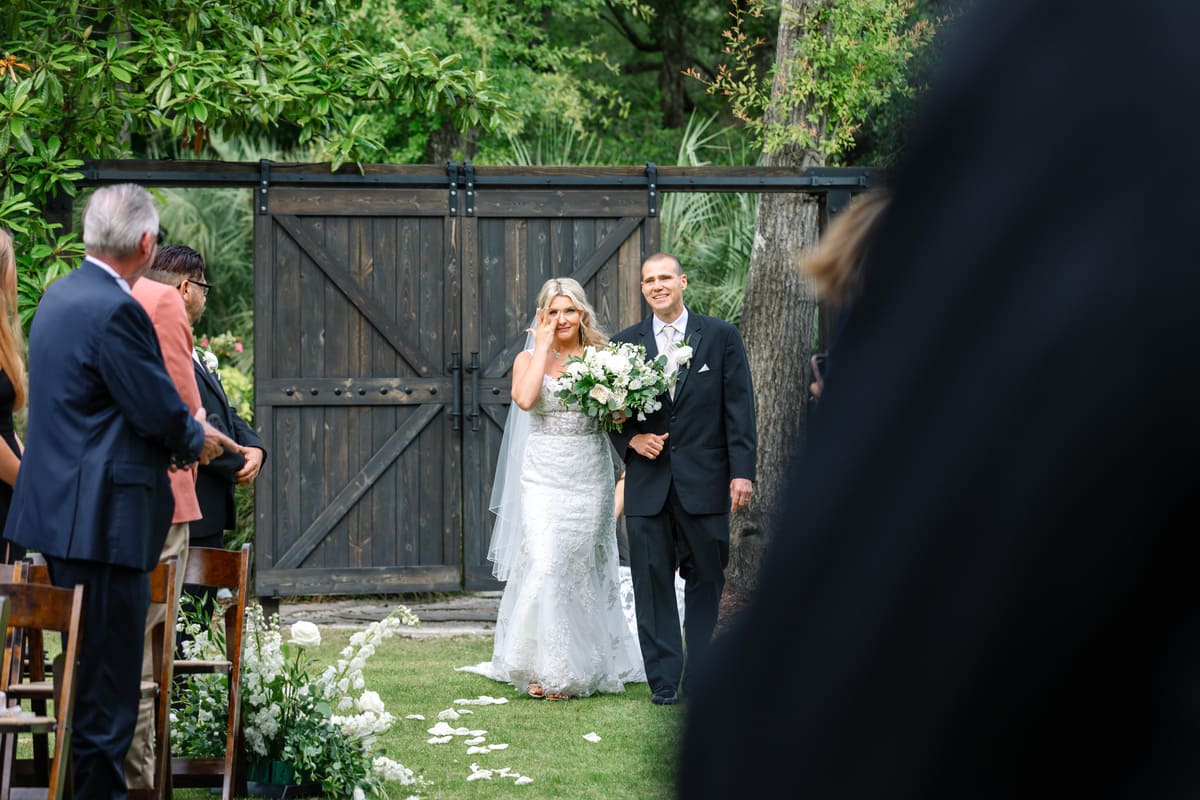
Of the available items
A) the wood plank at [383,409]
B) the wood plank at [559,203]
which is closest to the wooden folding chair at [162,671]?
the wood plank at [383,409]

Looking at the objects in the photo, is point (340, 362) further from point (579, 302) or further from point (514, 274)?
point (579, 302)

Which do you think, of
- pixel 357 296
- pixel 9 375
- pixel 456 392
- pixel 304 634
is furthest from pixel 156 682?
pixel 357 296

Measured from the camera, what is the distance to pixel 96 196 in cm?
484

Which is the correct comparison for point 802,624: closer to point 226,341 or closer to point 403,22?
point 226,341

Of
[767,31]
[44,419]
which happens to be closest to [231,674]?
[44,419]

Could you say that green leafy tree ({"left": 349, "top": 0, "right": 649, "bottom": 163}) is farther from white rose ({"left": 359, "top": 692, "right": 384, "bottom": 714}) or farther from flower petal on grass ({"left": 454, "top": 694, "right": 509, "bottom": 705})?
white rose ({"left": 359, "top": 692, "right": 384, "bottom": 714})

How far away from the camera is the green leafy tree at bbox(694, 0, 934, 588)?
1202 cm

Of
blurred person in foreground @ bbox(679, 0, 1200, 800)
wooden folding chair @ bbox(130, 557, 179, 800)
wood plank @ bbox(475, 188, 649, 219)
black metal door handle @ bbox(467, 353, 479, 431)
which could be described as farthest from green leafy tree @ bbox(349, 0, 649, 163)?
blurred person in foreground @ bbox(679, 0, 1200, 800)

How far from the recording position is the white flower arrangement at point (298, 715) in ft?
19.2

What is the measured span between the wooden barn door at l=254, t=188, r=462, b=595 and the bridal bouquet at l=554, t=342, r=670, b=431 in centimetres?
245

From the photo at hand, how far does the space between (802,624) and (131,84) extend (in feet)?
32.9

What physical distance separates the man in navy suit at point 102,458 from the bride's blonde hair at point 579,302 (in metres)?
3.93

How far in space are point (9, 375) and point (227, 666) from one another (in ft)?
5.02

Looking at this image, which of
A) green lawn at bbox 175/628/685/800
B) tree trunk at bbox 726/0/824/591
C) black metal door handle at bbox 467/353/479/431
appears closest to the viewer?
green lawn at bbox 175/628/685/800
